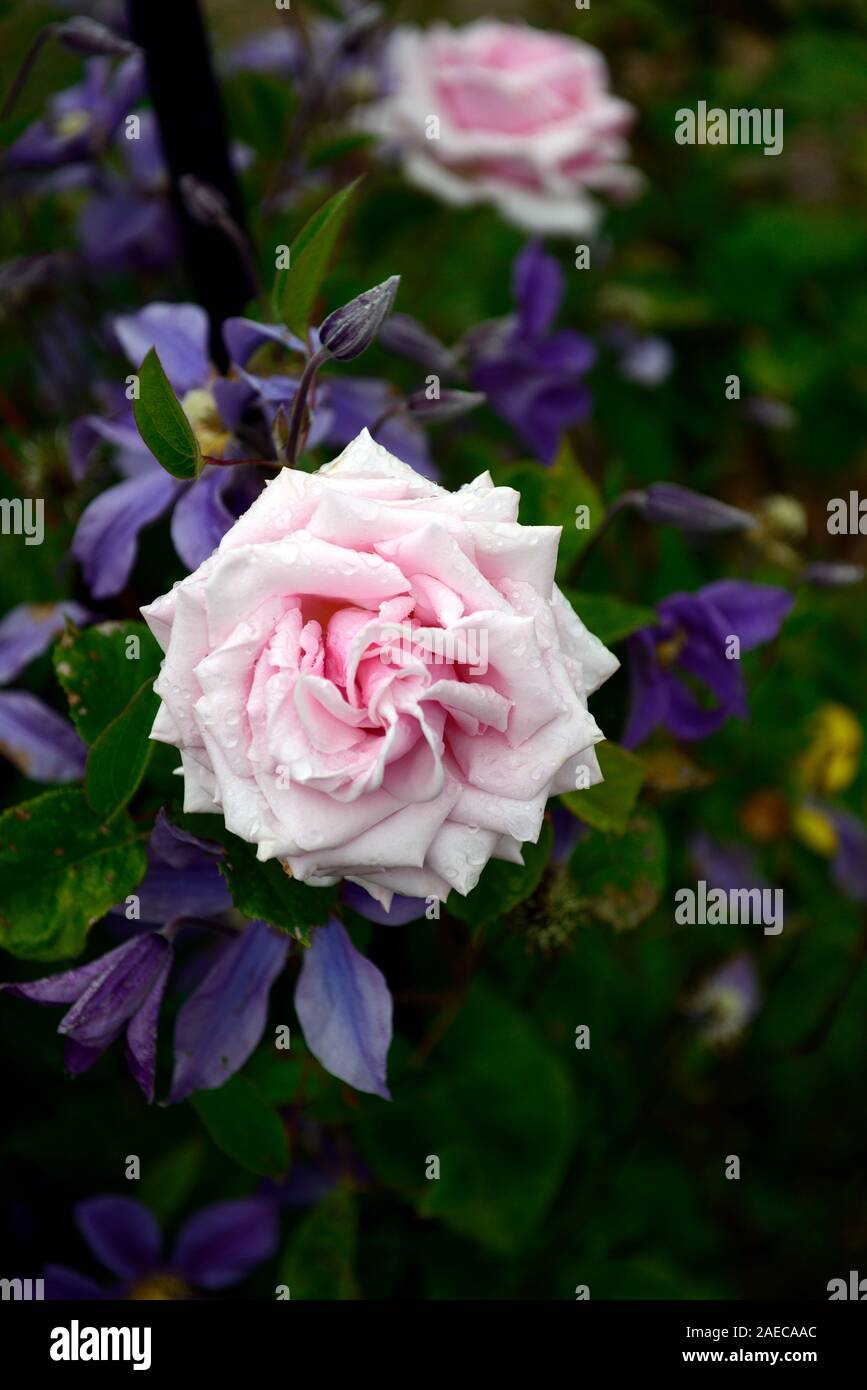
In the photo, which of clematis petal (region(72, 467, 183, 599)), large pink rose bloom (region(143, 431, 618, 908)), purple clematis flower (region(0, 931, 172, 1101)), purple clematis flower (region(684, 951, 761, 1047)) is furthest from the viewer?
purple clematis flower (region(684, 951, 761, 1047))

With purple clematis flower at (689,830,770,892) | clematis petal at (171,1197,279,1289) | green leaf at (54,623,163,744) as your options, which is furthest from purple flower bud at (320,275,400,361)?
purple clematis flower at (689,830,770,892)

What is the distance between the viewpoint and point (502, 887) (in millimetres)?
525

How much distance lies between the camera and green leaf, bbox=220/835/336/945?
1.53ft

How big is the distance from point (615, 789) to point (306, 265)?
10.6 inches

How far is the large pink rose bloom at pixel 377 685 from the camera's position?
0.41 meters

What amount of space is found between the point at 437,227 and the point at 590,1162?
98 cm

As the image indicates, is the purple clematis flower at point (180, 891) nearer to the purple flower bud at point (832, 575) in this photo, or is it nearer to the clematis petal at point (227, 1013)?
the clematis petal at point (227, 1013)

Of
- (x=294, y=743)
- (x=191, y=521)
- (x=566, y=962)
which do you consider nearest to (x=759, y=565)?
(x=566, y=962)

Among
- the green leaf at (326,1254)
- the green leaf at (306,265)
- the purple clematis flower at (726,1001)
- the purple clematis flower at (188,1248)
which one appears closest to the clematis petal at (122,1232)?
the purple clematis flower at (188,1248)

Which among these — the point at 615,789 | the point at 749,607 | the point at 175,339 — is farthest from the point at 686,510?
the point at 175,339

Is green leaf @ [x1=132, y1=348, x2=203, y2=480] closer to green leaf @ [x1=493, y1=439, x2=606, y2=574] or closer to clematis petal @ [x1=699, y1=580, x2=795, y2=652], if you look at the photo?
green leaf @ [x1=493, y1=439, x2=606, y2=574]

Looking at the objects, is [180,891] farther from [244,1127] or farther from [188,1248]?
[188,1248]

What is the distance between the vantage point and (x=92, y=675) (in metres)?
0.54

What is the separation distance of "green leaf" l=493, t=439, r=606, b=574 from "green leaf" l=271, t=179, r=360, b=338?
0.53 ft
